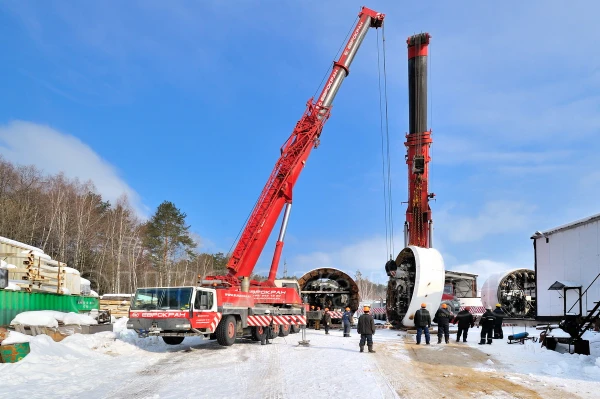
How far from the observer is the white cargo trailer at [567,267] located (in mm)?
20281

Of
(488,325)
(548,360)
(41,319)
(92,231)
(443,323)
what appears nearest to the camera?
(548,360)

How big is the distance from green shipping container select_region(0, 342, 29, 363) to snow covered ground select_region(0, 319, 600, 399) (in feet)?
0.79

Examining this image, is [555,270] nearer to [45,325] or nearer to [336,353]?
[336,353]

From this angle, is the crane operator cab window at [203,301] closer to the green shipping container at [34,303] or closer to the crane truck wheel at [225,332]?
the crane truck wheel at [225,332]

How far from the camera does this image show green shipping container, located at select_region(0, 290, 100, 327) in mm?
14445

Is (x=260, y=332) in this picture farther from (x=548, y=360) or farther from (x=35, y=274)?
(x=548, y=360)

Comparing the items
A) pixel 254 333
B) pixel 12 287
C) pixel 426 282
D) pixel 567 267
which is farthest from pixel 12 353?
pixel 567 267

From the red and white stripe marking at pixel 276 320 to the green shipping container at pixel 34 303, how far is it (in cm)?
681

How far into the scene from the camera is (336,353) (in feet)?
47.4

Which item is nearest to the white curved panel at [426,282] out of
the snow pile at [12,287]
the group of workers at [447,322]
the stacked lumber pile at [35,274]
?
the group of workers at [447,322]

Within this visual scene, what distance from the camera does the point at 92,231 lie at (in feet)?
149

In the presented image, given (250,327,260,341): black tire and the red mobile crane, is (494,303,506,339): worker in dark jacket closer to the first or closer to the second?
the red mobile crane

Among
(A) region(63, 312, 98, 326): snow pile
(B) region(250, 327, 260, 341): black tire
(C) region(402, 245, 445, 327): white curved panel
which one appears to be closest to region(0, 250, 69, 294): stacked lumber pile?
(A) region(63, 312, 98, 326): snow pile

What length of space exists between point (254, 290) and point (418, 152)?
44.5 ft
